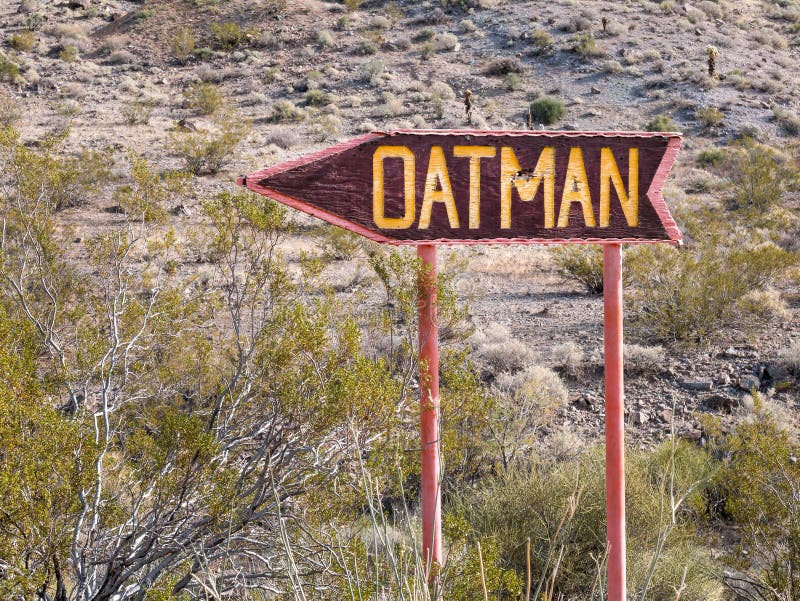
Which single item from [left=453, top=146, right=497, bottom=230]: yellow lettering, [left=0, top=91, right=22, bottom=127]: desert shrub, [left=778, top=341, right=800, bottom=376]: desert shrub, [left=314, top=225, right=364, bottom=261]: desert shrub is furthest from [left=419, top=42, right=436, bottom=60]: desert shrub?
[left=453, top=146, right=497, bottom=230]: yellow lettering

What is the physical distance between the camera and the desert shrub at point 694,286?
11609 mm

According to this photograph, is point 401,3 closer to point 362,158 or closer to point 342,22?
point 342,22

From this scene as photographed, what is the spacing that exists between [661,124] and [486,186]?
26228 millimetres

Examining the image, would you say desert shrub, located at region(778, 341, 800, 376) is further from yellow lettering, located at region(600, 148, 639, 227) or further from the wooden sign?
yellow lettering, located at region(600, 148, 639, 227)

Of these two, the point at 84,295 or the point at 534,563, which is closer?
the point at 534,563

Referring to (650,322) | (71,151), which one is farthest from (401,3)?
(650,322)

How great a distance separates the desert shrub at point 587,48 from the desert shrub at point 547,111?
18.8ft

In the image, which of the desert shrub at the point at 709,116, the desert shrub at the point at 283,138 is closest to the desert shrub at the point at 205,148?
the desert shrub at the point at 283,138

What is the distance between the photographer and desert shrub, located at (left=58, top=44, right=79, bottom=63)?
3331 cm

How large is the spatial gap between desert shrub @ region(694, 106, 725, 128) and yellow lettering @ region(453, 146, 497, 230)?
27.2 m

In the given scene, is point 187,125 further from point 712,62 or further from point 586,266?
point 712,62

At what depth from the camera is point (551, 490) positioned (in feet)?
22.1

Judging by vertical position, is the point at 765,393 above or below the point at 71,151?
below

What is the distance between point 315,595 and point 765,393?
23.5 ft
